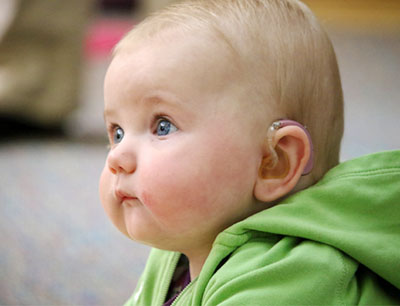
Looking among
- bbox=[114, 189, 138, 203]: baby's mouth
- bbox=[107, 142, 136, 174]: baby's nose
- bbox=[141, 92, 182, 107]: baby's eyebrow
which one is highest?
bbox=[141, 92, 182, 107]: baby's eyebrow

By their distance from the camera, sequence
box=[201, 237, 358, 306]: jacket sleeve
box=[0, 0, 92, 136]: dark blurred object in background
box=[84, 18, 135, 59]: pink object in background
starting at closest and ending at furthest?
box=[201, 237, 358, 306]: jacket sleeve, box=[0, 0, 92, 136]: dark blurred object in background, box=[84, 18, 135, 59]: pink object in background

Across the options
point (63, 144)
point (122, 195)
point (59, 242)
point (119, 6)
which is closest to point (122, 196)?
point (122, 195)

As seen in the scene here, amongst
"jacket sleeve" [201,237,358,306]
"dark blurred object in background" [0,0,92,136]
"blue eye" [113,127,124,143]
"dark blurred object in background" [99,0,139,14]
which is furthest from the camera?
"dark blurred object in background" [99,0,139,14]

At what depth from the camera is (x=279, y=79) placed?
0.69 m

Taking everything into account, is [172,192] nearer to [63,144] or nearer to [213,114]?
[213,114]

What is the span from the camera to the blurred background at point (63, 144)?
1.27 metres

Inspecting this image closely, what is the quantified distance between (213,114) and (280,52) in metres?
0.10

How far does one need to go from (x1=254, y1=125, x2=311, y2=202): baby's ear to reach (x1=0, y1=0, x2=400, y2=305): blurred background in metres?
0.36

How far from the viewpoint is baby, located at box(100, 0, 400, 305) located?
661mm

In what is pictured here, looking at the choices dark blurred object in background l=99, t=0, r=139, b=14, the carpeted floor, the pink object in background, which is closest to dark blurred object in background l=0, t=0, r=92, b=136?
the carpeted floor

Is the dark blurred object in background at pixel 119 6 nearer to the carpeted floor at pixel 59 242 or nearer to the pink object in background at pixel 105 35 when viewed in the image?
the pink object in background at pixel 105 35

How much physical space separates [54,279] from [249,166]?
2.26 ft

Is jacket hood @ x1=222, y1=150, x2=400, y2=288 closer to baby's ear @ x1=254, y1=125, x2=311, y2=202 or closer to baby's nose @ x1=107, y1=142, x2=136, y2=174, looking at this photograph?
baby's ear @ x1=254, y1=125, x2=311, y2=202

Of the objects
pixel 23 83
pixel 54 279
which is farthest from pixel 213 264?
pixel 23 83
